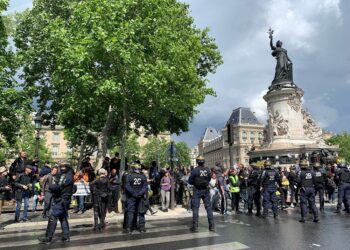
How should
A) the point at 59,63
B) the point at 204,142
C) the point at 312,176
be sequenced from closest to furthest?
the point at 312,176, the point at 59,63, the point at 204,142

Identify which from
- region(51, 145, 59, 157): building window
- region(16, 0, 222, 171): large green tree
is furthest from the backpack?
region(51, 145, 59, 157): building window

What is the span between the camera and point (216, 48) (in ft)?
96.7

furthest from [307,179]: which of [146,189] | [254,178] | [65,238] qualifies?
[65,238]

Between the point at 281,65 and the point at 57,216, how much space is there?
86.3 feet

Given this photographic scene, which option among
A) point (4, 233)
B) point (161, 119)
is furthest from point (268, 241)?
point (161, 119)

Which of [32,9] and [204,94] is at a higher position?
[32,9]

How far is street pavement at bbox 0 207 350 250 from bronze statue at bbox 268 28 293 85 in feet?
63.5

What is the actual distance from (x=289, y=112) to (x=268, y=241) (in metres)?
22.3

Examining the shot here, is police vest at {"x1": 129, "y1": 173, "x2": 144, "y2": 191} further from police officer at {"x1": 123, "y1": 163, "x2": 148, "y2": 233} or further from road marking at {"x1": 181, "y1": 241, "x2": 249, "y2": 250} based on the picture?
road marking at {"x1": 181, "y1": 241, "x2": 249, "y2": 250}

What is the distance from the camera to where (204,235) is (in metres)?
9.55

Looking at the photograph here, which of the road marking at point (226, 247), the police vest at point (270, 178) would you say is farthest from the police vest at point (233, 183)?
the road marking at point (226, 247)

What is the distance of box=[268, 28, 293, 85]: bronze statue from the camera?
3083 cm

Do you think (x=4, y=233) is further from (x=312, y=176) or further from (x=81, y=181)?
(x=312, y=176)

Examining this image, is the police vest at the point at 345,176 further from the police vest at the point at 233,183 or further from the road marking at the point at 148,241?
the road marking at the point at 148,241
